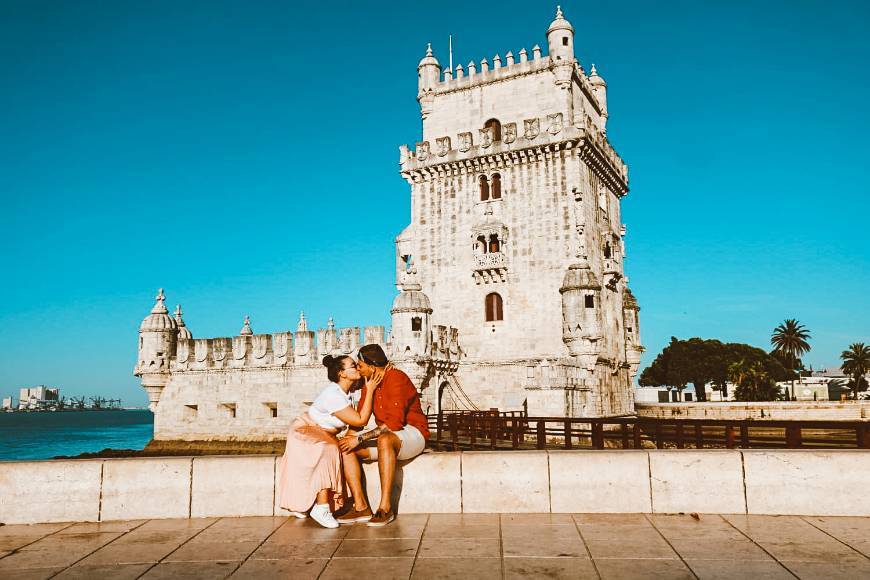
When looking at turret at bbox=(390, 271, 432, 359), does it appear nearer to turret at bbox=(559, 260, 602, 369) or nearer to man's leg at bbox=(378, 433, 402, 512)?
turret at bbox=(559, 260, 602, 369)

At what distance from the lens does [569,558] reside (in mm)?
6371

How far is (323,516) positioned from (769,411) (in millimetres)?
41814

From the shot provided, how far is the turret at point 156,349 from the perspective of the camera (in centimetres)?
3706

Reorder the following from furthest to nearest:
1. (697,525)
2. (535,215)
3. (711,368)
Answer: (711,368) → (535,215) → (697,525)

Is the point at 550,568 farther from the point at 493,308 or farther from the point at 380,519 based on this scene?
the point at 493,308

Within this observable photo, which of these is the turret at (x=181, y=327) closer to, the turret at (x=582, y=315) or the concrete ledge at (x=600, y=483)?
the turret at (x=582, y=315)

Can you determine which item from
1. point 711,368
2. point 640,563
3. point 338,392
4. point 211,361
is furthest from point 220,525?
point 711,368

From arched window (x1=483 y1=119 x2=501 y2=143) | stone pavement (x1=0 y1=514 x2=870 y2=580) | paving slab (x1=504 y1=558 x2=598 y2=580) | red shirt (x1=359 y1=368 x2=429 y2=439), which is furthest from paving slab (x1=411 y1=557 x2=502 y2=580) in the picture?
arched window (x1=483 y1=119 x2=501 y2=143)

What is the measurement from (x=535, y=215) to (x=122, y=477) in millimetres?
25762

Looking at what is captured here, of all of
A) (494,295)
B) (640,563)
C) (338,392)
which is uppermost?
(494,295)

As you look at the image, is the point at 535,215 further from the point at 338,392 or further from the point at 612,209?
the point at 338,392

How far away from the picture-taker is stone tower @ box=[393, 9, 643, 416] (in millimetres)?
30578

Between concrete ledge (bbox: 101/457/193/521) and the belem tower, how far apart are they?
66.7 feet

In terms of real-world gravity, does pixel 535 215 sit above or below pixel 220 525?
above
